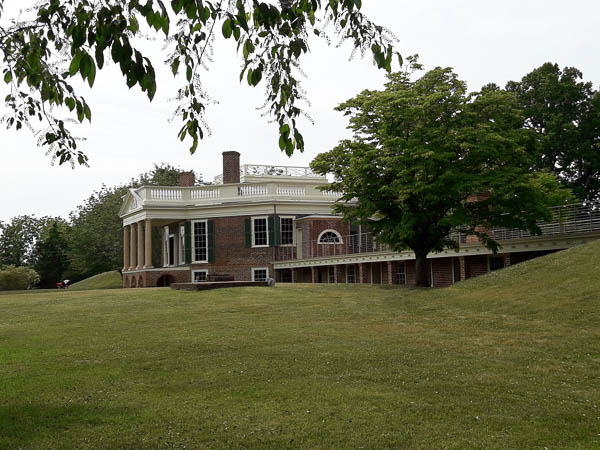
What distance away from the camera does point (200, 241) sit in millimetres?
39000

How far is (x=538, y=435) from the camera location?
6.58m

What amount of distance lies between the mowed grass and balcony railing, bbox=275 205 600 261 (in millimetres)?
6526

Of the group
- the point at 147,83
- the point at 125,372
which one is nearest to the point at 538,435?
the point at 147,83

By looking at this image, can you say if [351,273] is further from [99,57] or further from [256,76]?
[99,57]

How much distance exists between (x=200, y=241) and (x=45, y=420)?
3185 centimetres

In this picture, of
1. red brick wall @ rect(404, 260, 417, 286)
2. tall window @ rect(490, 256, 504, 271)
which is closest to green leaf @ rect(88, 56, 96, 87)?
tall window @ rect(490, 256, 504, 271)

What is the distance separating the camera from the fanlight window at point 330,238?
3772cm

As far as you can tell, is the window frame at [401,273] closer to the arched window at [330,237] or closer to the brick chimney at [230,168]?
the arched window at [330,237]

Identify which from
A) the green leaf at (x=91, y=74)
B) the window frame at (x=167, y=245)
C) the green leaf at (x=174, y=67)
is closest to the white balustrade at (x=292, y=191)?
the window frame at (x=167, y=245)

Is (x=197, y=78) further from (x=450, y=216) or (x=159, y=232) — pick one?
(x=159, y=232)

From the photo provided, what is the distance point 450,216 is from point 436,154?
85.2 inches

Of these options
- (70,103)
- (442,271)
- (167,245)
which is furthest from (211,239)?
(70,103)

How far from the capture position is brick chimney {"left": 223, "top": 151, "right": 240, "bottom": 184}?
4162 centimetres

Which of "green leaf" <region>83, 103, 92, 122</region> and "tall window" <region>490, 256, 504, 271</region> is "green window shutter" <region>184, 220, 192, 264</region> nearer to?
"tall window" <region>490, 256, 504, 271</region>
